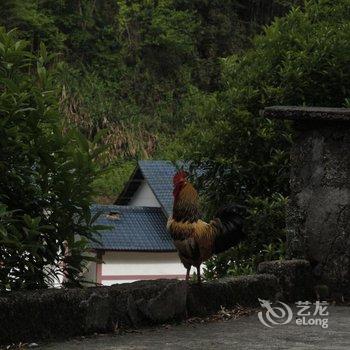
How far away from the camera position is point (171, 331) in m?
6.77

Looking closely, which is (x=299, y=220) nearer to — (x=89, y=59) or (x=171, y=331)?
(x=171, y=331)

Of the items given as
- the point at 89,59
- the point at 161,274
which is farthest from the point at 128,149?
the point at 161,274

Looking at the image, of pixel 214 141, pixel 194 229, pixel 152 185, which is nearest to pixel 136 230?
pixel 152 185

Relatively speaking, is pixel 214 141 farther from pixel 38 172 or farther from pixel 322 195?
pixel 38 172

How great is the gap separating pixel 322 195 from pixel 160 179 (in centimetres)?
1784

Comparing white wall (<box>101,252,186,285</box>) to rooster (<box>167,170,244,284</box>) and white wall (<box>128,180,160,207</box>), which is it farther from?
rooster (<box>167,170,244,284</box>)

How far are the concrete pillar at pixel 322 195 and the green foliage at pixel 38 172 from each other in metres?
2.63

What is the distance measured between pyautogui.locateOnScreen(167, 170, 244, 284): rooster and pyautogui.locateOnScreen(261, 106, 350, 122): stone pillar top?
1.64 metres

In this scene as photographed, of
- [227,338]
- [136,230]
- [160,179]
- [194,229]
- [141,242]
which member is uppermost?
[160,179]

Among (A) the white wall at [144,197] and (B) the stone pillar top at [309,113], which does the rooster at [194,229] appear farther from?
(A) the white wall at [144,197]

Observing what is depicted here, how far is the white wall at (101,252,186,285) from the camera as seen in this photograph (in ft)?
79.5

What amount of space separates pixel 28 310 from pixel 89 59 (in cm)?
3702

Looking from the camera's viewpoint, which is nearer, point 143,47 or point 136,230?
point 136,230

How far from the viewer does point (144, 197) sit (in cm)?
2841
